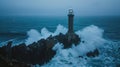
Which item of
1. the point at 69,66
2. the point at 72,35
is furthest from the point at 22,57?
the point at 72,35

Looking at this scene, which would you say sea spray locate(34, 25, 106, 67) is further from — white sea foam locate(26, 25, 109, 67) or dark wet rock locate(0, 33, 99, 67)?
dark wet rock locate(0, 33, 99, 67)

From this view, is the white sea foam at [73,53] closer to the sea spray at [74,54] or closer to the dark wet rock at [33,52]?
the sea spray at [74,54]

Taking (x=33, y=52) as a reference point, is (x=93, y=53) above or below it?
below

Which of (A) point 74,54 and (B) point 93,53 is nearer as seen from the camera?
(A) point 74,54

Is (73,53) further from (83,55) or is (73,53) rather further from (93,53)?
(93,53)

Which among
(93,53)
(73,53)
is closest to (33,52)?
(73,53)

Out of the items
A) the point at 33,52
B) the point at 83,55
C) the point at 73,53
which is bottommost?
the point at 83,55

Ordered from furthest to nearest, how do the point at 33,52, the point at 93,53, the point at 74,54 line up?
1. the point at 93,53
2. the point at 74,54
3. the point at 33,52

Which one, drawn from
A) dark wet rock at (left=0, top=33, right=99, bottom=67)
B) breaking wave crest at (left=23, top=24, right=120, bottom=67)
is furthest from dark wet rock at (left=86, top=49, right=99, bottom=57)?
breaking wave crest at (left=23, top=24, right=120, bottom=67)

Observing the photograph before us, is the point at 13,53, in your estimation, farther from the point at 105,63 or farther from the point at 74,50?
the point at 105,63

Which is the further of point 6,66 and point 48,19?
point 48,19

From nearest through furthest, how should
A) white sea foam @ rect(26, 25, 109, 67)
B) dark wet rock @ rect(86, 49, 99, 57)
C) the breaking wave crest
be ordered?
white sea foam @ rect(26, 25, 109, 67)
the breaking wave crest
dark wet rock @ rect(86, 49, 99, 57)
